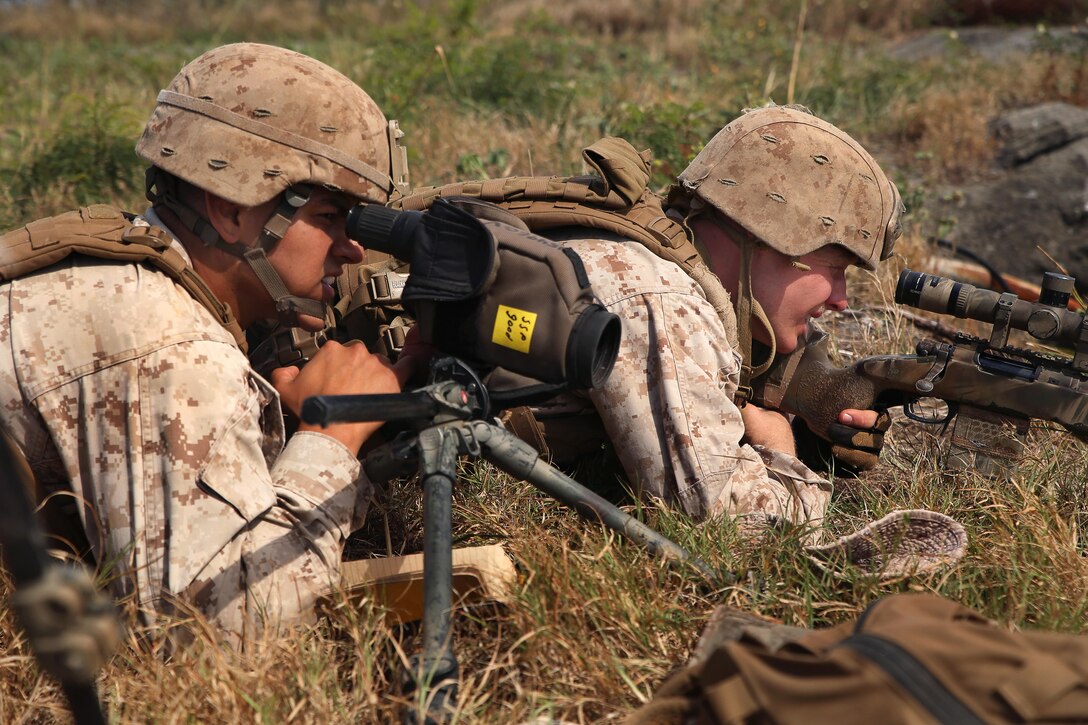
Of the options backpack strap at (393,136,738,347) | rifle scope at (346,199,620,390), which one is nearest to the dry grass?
rifle scope at (346,199,620,390)

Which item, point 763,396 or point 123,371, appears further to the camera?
point 763,396

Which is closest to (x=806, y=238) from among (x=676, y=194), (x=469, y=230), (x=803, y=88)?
(x=676, y=194)

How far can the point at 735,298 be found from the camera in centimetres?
363

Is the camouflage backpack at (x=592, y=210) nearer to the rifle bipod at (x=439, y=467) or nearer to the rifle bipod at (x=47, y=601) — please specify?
the rifle bipod at (x=439, y=467)

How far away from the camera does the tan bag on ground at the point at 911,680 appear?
1898 mm

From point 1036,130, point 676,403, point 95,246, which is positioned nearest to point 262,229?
point 95,246

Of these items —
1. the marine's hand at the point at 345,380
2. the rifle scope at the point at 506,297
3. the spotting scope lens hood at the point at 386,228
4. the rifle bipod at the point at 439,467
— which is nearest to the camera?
the rifle bipod at the point at 439,467

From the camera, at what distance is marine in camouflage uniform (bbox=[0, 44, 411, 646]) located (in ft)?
8.16

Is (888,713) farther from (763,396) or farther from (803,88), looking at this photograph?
(803,88)

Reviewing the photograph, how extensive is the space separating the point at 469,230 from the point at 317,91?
0.87 m

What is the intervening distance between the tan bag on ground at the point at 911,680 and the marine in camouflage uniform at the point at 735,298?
1.01 m

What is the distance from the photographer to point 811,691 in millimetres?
1930

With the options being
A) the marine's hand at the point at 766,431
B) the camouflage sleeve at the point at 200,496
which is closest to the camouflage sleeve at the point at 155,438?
the camouflage sleeve at the point at 200,496

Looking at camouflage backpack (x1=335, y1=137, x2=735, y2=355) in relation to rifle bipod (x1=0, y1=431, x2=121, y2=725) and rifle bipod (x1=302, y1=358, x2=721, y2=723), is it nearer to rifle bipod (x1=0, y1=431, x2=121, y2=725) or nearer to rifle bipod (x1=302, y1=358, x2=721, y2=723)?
rifle bipod (x1=302, y1=358, x2=721, y2=723)
